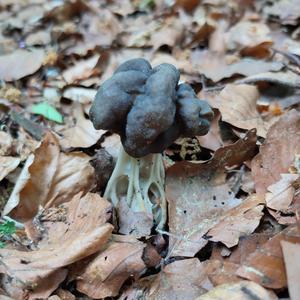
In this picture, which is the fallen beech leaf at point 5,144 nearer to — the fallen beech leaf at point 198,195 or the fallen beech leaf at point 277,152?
the fallen beech leaf at point 198,195

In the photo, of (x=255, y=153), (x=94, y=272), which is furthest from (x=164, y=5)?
(x=94, y=272)

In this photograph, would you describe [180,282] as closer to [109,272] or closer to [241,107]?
[109,272]

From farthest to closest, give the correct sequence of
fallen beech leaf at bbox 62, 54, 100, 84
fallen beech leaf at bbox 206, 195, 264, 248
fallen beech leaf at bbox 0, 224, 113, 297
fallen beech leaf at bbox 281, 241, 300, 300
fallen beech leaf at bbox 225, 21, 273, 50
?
fallen beech leaf at bbox 225, 21, 273, 50 → fallen beech leaf at bbox 62, 54, 100, 84 → fallen beech leaf at bbox 206, 195, 264, 248 → fallen beech leaf at bbox 0, 224, 113, 297 → fallen beech leaf at bbox 281, 241, 300, 300

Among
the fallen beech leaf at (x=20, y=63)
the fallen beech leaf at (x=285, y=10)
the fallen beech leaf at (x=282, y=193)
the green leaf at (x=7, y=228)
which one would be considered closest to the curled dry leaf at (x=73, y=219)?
the green leaf at (x=7, y=228)

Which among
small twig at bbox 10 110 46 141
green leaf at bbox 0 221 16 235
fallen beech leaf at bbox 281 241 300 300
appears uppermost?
fallen beech leaf at bbox 281 241 300 300

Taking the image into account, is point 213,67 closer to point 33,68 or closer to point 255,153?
point 255,153

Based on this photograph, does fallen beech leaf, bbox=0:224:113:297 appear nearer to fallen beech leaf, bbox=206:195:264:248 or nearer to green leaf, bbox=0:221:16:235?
green leaf, bbox=0:221:16:235

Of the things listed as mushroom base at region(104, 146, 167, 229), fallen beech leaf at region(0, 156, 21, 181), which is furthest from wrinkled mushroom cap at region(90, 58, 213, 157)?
fallen beech leaf at region(0, 156, 21, 181)
